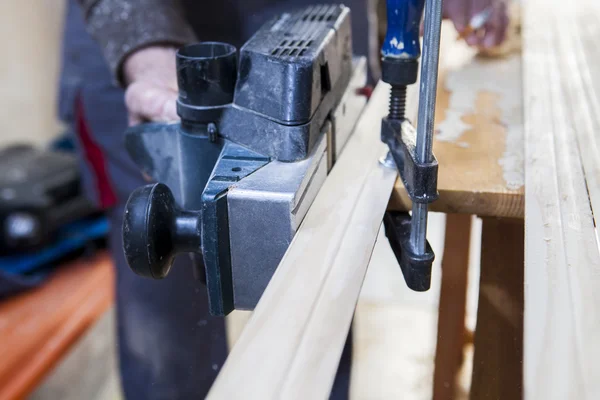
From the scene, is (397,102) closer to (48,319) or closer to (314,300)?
(314,300)

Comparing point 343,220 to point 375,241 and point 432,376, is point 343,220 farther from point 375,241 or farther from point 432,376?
point 432,376

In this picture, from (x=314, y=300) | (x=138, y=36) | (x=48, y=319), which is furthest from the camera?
(x=48, y=319)

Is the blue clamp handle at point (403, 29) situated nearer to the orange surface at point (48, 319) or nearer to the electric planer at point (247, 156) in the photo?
the electric planer at point (247, 156)

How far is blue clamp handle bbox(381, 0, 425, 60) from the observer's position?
537 millimetres

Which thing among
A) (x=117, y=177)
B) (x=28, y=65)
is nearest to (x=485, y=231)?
(x=117, y=177)

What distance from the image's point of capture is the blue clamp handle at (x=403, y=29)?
1.76ft

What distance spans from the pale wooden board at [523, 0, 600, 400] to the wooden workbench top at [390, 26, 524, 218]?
0.02 metres

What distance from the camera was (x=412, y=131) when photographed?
573 millimetres

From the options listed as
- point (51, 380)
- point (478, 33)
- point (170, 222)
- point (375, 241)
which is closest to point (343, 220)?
point (375, 241)

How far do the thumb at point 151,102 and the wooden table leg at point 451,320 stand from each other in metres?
0.34

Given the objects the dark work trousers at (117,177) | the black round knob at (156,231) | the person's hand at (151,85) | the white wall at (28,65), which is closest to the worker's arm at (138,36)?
the person's hand at (151,85)

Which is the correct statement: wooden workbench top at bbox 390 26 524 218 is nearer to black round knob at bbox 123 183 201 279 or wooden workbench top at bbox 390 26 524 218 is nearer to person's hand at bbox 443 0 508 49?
person's hand at bbox 443 0 508 49

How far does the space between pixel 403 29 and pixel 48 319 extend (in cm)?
133

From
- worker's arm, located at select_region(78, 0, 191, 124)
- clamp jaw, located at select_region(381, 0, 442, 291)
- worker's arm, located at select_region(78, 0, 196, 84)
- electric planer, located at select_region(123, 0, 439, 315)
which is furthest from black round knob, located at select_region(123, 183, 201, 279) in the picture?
worker's arm, located at select_region(78, 0, 196, 84)
